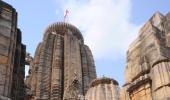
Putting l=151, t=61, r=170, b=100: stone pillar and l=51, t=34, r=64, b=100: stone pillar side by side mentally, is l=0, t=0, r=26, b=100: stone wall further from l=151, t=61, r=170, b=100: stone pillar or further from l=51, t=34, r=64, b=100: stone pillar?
l=51, t=34, r=64, b=100: stone pillar

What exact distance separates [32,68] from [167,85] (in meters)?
74.8

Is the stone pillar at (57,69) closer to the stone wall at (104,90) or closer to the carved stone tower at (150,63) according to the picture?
the stone wall at (104,90)

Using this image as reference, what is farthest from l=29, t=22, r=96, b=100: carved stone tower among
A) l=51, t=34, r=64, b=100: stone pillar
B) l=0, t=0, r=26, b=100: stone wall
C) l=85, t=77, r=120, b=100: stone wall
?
l=0, t=0, r=26, b=100: stone wall

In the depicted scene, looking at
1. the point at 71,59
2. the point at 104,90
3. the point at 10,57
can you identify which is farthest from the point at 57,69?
the point at 10,57

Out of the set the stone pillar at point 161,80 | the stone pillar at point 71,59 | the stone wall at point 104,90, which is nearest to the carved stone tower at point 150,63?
the stone pillar at point 161,80

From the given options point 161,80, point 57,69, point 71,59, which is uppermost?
point 71,59

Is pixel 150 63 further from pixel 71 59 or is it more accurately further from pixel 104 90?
pixel 71 59

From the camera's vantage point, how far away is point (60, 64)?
77.1 m

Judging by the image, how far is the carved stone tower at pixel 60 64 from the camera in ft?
234

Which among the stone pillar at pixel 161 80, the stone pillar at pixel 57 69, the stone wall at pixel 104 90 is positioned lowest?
the stone pillar at pixel 161 80

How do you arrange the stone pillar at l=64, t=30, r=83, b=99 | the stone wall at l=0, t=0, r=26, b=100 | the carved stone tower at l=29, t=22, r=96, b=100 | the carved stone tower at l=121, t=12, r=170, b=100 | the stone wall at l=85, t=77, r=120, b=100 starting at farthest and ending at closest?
1. the stone pillar at l=64, t=30, r=83, b=99
2. the carved stone tower at l=29, t=22, r=96, b=100
3. the stone wall at l=85, t=77, r=120, b=100
4. the carved stone tower at l=121, t=12, r=170, b=100
5. the stone wall at l=0, t=0, r=26, b=100

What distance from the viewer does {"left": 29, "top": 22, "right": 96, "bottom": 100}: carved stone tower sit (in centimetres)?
7138

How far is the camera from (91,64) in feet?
269

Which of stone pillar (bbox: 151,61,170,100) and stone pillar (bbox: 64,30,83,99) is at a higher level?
stone pillar (bbox: 64,30,83,99)
